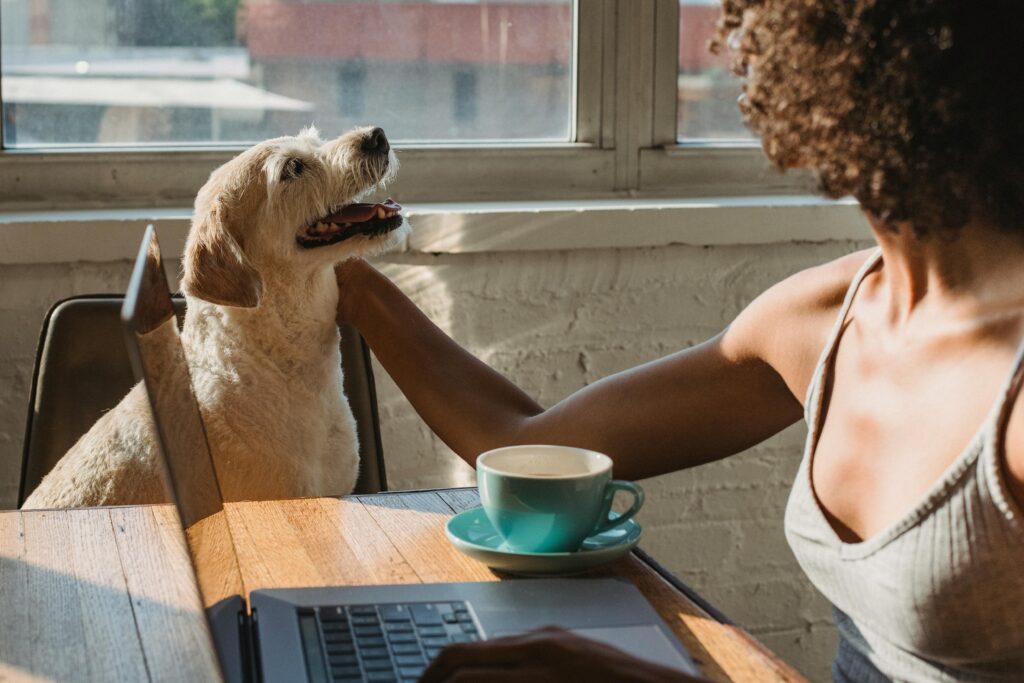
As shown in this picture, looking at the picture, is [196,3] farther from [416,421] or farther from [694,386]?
[694,386]

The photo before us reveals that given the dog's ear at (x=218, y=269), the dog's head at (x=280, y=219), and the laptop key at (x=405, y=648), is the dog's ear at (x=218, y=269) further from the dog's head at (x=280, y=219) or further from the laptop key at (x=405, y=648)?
the laptop key at (x=405, y=648)

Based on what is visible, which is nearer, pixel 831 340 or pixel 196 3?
pixel 831 340

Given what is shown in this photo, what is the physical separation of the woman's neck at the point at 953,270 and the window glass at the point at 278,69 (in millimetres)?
1371

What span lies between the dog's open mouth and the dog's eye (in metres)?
0.07

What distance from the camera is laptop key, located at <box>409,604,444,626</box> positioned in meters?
0.83

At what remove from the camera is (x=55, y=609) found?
902 millimetres

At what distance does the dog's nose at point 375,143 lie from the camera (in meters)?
1.79

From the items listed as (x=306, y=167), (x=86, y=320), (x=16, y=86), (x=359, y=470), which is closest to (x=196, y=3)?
(x=16, y=86)

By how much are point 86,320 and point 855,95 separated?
1.14m

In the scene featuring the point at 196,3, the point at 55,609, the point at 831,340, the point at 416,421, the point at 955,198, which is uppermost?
the point at 196,3

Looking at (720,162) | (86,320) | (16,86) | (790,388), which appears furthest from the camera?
(720,162)

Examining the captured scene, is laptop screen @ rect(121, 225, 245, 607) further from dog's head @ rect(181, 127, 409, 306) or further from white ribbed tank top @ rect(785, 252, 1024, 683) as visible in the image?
dog's head @ rect(181, 127, 409, 306)

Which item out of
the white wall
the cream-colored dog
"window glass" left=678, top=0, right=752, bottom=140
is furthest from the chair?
"window glass" left=678, top=0, right=752, bottom=140

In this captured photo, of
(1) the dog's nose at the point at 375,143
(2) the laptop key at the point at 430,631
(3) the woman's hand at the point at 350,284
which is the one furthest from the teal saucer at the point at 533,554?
(1) the dog's nose at the point at 375,143
